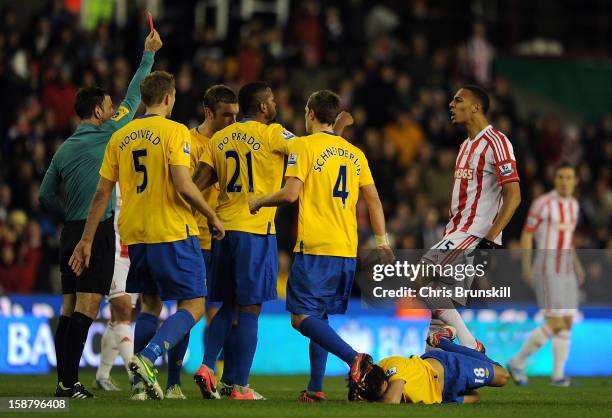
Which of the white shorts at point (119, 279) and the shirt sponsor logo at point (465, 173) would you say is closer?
the shirt sponsor logo at point (465, 173)

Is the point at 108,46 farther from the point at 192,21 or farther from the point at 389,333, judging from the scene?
the point at 389,333

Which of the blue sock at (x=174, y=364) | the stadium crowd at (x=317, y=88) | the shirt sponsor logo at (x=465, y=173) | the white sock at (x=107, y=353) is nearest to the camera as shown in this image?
the blue sock at (x=174, y=364)

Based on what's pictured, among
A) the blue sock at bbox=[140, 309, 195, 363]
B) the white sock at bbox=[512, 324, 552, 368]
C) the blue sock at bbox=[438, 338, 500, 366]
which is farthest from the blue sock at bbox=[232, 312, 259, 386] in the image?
the white sock at bbox=[512, 324, 552, 368]

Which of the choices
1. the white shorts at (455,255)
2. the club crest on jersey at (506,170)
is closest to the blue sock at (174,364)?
the white shorts at (455,255)

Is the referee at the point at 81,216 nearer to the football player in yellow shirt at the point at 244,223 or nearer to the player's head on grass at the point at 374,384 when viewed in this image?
the football player in yellow shirt at the point at 244,223

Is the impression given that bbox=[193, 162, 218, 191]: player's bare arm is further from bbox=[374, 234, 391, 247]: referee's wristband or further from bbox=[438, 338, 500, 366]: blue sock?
bbox=[438, 338, 500, 366]: blue sock

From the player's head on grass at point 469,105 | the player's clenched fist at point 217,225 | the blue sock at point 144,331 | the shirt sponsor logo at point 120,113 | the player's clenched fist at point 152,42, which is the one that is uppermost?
the player's clenched fist at point 152,42

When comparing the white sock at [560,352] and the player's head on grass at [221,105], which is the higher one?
the player's head on grass at [221,105]

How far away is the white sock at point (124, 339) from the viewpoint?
1237 centimetres

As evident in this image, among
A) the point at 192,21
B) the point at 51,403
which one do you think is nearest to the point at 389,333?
the point at 51,403

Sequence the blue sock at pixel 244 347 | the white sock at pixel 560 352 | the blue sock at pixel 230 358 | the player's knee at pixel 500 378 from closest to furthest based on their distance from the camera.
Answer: the player's knee at pixel 500 378
the blue sock at pixel 244 347
the blue sock at pixel 230 358
the white sock at pixel 560 352

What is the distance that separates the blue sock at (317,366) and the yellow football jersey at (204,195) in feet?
4.31

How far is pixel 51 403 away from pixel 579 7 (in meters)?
19.6

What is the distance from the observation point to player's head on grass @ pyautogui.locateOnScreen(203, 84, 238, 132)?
11359 mm
